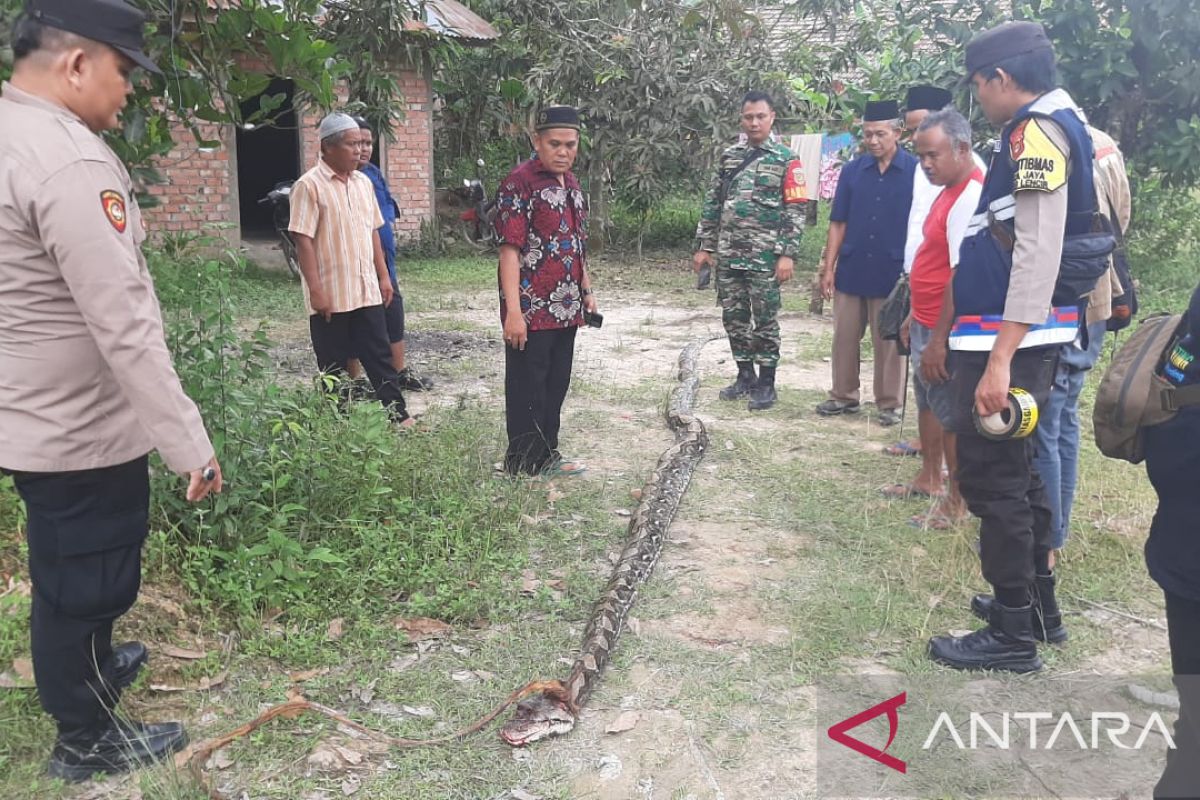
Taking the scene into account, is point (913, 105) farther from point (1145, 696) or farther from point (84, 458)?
point (84, 458)

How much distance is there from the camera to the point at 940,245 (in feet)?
14.1

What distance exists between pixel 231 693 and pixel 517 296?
2.41 metres

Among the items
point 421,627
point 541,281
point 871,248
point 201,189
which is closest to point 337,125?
point 541,281

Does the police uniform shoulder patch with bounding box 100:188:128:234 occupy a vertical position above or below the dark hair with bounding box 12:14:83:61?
below

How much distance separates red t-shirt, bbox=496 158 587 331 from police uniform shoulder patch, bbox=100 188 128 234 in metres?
2.59

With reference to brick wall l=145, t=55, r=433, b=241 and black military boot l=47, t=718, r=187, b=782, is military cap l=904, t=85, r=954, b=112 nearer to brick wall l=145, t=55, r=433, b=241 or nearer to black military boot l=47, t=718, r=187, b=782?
black military boot l=47, t=718, r=187, b=782

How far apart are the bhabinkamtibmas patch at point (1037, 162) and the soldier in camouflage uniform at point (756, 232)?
3436 millimetres

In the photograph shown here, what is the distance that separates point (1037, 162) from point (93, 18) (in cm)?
257

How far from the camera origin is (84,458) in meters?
2.38

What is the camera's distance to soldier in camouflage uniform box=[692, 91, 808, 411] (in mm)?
6375

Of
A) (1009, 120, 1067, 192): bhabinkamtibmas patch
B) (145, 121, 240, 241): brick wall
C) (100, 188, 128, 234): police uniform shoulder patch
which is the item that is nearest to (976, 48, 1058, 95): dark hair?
(1009, 120, 1067, 192): bhabinkamtibmas patch

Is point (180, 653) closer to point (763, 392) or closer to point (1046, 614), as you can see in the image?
point (1046, 614)

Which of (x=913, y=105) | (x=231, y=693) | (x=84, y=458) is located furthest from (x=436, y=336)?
(x=84, y=458)

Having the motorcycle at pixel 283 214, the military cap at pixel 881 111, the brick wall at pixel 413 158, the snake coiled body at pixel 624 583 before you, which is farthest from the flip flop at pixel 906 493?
the brick wall at pixel 413 158
